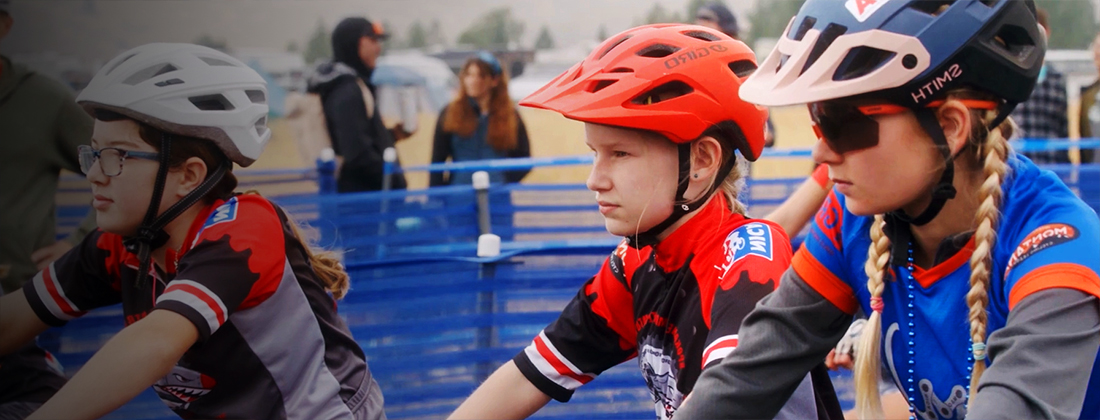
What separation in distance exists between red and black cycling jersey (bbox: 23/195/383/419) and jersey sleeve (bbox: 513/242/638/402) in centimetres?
70

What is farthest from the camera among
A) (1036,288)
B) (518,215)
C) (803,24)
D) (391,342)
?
(518,215)

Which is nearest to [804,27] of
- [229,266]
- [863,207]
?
[863,207]

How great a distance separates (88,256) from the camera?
3.14m

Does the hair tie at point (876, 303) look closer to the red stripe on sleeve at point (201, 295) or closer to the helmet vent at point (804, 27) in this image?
the helmet vent at point (804, 27)

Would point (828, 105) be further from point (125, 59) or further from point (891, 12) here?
point (125, 59)

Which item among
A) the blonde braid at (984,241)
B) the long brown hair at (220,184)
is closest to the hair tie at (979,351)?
the blonde braid at (984,241)

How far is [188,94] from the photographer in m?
2.82

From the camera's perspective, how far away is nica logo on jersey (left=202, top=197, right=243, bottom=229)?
2.66m

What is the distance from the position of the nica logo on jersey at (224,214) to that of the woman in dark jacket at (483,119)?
5.00 m

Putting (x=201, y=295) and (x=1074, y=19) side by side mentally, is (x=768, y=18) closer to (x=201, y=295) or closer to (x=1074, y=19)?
(x=1074, y=19)

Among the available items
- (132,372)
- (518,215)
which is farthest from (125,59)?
(518,215)

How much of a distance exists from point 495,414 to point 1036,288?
4.39ft

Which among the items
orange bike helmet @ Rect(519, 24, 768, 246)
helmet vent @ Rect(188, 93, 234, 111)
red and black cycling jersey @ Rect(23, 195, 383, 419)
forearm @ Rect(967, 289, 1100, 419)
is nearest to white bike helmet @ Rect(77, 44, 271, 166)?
helmet vent @ Rect(188, 93, 234, 111)

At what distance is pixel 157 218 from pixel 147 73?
1.52ft
